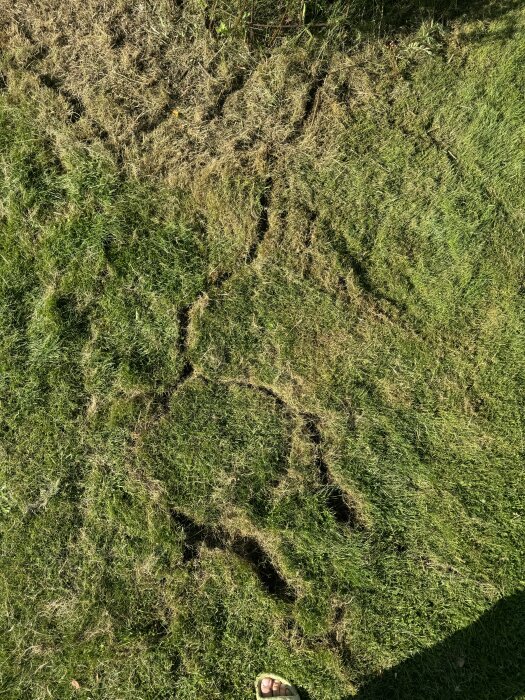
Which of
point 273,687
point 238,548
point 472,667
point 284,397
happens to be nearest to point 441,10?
point 284,397

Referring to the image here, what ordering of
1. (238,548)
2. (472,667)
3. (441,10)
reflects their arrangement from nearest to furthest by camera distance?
(472,667) → (238,548) → (441,10)

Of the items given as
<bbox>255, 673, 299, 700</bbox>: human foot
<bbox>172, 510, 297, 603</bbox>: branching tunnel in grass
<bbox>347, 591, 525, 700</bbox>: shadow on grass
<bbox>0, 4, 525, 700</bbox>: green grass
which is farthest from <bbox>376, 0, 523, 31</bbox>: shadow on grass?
<bbox>255, 673, 299, 700</bbox>: human foot

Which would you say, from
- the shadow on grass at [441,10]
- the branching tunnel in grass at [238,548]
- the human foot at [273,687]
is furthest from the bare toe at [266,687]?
the shadow on grass at [441,10]

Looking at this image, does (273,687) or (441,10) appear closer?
(273,687)

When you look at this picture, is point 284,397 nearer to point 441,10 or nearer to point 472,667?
point 472,667

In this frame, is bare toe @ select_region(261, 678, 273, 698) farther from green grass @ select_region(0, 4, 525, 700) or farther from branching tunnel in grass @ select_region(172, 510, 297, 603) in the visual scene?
branching tunnel in grass @ select_region(172, 510, 297, 603)
